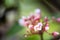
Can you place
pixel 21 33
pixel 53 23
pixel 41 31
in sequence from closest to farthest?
pixel 41 31 → pixel 53 23 → pixel 21 33

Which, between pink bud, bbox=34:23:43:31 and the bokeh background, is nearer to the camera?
pink bud, bbox=34:23:43:31

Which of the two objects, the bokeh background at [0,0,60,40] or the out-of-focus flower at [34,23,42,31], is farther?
the bokeh background at [0,0,60,40]

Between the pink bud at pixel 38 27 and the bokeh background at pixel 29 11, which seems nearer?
the pink bud at pixel 38 27

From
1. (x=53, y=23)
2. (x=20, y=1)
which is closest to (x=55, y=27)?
(x=53, y=23)

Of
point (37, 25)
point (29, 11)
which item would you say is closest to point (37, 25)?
point (37, 25)

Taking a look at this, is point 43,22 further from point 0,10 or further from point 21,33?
point 0,10

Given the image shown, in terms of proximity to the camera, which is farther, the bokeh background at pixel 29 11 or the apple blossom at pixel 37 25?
the bokeh background at pixel 29 11

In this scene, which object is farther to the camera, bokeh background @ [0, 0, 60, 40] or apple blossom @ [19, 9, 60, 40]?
bokeh background @ [0, 0, 60, 40]

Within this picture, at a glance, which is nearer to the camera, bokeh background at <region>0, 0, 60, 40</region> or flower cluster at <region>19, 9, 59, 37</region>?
flower cluster at <region>19, 9, 59, 37</region>

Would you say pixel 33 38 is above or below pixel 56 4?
Result: below

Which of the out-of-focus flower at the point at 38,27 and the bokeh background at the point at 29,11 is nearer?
the out-of-focus flower at the point at 38,27

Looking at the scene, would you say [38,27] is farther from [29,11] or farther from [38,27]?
[29,11]
